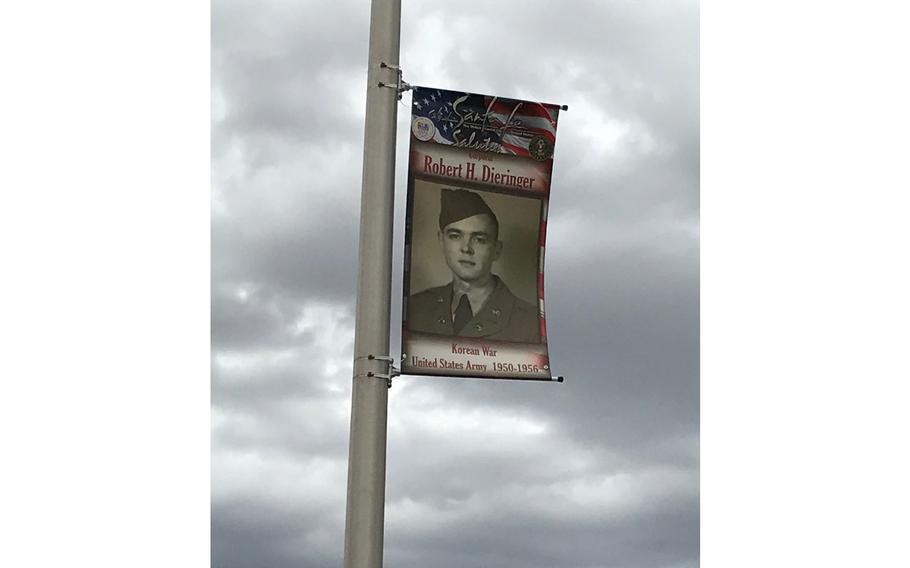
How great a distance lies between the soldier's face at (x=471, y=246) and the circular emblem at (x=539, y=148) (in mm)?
616

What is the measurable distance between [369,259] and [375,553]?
2.07 m

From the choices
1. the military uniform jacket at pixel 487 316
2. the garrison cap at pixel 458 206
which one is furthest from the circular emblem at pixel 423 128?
the military uniform jacket at pixel 487 316

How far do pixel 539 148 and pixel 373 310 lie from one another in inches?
71.8

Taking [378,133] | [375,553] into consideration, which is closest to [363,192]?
[378,133]

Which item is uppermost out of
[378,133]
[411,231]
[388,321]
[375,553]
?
[378,133]

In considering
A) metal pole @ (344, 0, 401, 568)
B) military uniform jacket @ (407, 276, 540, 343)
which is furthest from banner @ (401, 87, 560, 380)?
metal pole @ (344, 0, 401, 568)

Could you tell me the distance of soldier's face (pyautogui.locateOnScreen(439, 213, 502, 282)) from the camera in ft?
30.5

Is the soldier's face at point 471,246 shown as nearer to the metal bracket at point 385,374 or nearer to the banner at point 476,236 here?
the banner at point 476,236

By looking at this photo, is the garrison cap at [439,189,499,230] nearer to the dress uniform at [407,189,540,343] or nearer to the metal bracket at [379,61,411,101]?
the dress uniform at [407,189,540,343]

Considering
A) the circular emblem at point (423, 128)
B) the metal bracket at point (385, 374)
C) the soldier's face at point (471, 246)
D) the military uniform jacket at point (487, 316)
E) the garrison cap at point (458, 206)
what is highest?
the circular emblem at point (423, 128)

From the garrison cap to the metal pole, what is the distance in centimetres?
39

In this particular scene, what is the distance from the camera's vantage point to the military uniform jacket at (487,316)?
913 cm

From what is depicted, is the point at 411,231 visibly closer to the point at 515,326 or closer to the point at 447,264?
the point at 447,264

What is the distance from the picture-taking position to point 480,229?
371 inches
